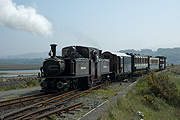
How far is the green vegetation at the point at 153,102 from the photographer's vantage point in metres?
12.1

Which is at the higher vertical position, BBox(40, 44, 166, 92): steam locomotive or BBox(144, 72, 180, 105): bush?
BBox(40, 44, 166, 92): steam locomotive

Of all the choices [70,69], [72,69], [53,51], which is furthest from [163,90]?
[53,51]

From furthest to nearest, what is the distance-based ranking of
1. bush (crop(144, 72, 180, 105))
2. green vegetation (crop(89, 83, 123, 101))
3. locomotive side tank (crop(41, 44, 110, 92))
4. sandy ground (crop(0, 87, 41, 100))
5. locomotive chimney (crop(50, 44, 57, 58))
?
bush (crop(144, 72, 180, 105)) < locomotive chimney (crop(50, 44, 57, 58)) < locomotive side tank (crop(41, 44, 110, 92)) < sandy ground (crop(0, 87, 41, 100)) < green vegetation (crop(89, 83, 123, 101))

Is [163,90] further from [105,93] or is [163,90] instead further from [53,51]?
[53,51]

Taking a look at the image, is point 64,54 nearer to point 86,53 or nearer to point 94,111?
point 86,53

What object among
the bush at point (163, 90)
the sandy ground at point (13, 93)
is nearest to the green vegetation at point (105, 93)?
the bush at point (163, 90)

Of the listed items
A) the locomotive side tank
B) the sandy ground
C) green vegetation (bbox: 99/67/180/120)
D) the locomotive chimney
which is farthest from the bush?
the sandy ground

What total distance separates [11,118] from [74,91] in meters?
7.87

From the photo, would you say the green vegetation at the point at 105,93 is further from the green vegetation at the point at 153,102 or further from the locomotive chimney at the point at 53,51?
the locomotive chimney at the point at 53,51

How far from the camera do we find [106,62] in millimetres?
21891

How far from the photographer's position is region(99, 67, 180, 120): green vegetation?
39.6 feet

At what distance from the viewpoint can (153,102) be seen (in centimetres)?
1588

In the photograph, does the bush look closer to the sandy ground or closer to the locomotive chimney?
the locomotive chimney

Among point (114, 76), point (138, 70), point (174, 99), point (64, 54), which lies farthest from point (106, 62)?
point (138, 70)
